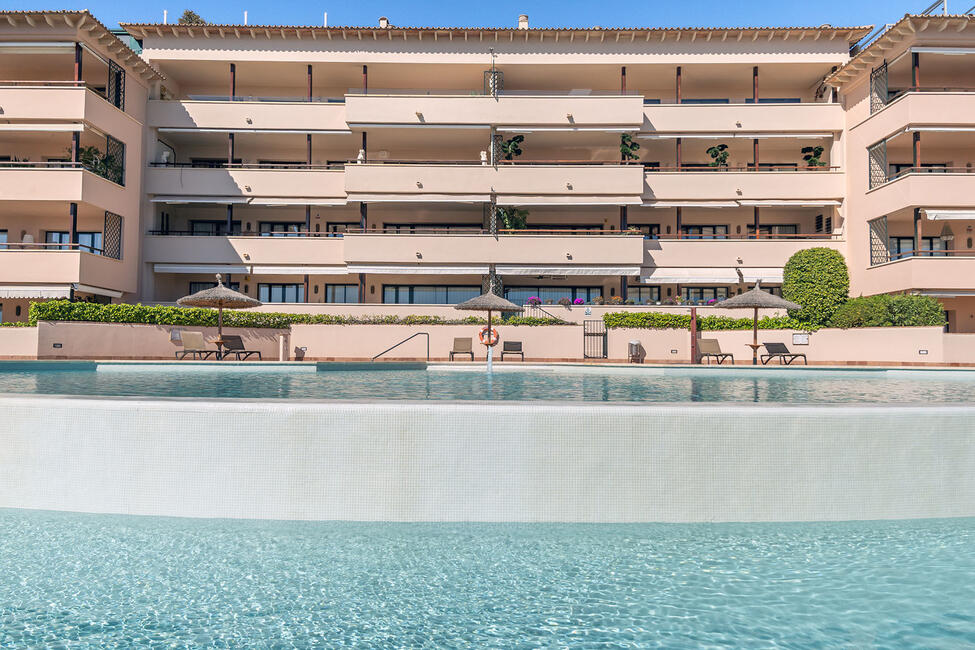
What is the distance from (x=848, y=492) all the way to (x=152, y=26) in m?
32.6

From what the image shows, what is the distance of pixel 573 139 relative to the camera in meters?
29.4

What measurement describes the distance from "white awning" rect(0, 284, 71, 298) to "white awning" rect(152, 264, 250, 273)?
5.40m

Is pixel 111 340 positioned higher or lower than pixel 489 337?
lower

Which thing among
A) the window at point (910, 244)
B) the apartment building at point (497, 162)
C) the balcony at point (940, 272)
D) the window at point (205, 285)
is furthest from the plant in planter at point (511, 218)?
the window at point (910, 244)

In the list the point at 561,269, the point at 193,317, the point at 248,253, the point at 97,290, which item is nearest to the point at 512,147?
the point at 561,269

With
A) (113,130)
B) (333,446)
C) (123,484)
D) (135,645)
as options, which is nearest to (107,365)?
(123,484)

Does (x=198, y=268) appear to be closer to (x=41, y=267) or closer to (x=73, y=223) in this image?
(x=73, y=223)

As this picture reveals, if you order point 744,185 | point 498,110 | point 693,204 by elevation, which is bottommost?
point 693,204

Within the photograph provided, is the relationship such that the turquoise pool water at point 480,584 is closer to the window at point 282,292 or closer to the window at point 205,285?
the window at point 205,285

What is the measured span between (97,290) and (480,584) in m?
25.1

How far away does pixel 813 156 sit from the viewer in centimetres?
2767

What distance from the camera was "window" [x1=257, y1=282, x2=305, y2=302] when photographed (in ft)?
98.9

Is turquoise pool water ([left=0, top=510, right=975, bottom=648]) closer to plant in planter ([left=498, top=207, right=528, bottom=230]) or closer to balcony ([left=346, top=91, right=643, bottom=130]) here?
plant in planter ([left=498, top=207, right=528, bottom=230])

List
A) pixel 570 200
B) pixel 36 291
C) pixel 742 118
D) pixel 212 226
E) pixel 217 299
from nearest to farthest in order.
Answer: pixel 217 299 < pixel 36 291 < pixel 570 200 < pixel 742 118 < pixel 212 226
